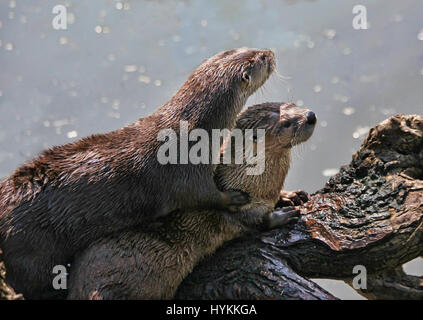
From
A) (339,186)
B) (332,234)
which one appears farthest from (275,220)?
(339,186)

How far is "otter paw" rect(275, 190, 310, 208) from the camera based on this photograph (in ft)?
8.83

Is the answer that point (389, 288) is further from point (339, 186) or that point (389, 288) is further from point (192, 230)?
point (192, 230)

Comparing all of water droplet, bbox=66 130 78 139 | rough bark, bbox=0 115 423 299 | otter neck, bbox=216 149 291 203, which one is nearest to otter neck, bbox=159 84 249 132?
otter neck, bbox=216 149 291 203

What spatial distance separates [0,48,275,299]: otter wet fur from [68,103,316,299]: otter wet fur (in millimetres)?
81

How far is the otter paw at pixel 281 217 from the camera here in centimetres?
246

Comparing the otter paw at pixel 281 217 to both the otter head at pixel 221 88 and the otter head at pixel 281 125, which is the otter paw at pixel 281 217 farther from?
the otter head at pixel 221 88

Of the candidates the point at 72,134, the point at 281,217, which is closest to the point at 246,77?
the point at 281,217

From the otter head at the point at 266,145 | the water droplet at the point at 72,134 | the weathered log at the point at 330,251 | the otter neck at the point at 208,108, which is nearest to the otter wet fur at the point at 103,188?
the otter neck at the point at 208,108

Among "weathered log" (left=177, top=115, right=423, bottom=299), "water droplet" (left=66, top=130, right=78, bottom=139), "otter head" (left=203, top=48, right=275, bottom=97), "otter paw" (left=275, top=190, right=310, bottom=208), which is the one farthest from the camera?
"water droplet" (left=66, top=130, right=78, bottom=139)

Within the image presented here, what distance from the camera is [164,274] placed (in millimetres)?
2240

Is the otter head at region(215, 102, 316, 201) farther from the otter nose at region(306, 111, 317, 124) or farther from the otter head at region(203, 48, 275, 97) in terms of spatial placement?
the otter head at region(203, 48, 275, 97)

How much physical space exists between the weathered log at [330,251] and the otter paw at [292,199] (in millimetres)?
105

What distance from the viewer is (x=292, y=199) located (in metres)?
2.71
